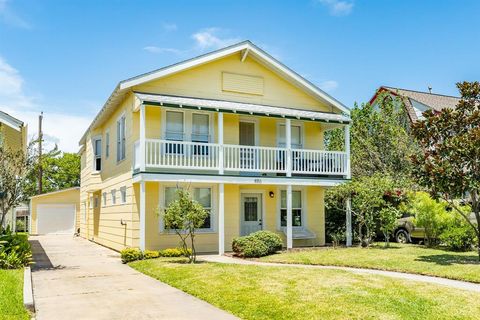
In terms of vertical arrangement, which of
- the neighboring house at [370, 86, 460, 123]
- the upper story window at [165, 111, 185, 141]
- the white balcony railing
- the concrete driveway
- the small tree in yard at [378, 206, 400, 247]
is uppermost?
the neighboring house at [370, 86, 460, 123]

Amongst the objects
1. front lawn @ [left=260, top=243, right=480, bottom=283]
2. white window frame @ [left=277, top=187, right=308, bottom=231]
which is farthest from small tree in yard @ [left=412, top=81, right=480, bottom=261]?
white window frame @ [left=277, top=187, right=308, bottom=231]

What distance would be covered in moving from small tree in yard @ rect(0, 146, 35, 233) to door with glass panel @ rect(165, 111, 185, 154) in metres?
5.21

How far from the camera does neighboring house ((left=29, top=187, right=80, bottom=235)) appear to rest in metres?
35.6

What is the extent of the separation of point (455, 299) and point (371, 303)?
5.61 ft

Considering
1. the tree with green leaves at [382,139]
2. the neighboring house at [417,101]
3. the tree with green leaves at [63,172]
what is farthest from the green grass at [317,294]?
the tree with green leaves at [63,172]

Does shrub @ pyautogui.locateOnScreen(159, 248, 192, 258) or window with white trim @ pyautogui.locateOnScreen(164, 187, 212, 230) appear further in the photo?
window with white trim @ pyautogui.locateOnScreen(164, 187, 212, 230)

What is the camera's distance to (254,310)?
27.0ft

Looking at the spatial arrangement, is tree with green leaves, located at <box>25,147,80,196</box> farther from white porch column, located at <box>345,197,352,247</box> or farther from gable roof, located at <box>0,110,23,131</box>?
gable roof, located at <box>0,110,23,131</box>

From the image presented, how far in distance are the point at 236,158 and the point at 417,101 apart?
1818cm

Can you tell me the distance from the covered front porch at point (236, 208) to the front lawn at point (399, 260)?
2663 millimetres

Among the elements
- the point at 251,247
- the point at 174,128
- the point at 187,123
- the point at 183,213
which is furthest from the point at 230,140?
the point at 183,213

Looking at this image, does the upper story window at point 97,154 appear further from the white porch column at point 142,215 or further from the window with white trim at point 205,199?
the white porch column at point 142,215

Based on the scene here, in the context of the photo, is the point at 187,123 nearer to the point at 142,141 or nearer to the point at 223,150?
the point at 223,150

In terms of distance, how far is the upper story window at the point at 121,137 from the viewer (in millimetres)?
19875
